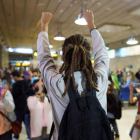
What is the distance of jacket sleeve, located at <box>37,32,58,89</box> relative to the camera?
1.03m

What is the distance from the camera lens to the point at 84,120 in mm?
906

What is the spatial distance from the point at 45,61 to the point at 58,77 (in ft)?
0.59

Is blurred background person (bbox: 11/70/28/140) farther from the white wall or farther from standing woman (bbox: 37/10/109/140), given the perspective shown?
the white wall

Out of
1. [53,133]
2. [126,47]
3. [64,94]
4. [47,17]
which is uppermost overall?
[126,47]

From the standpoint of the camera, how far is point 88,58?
40.6 inches

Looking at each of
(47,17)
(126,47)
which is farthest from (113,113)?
(126,47)

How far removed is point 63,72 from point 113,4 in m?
4.46

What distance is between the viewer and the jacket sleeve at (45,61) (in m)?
1.03

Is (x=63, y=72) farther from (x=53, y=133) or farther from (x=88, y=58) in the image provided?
(x=53, y=133)

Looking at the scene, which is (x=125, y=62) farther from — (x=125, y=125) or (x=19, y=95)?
(x=19, y=95)

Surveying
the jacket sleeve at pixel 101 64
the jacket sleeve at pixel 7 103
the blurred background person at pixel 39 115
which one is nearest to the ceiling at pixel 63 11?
the blurred background person at pixel 39 115

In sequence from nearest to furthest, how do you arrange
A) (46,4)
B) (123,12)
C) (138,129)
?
1. (138,129)
2. (46,4)
3. (123,12)

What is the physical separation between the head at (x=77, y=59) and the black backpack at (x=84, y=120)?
0.23ft

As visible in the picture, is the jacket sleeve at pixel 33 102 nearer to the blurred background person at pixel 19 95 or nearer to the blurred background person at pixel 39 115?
the blurred background person at pixel 39 115
